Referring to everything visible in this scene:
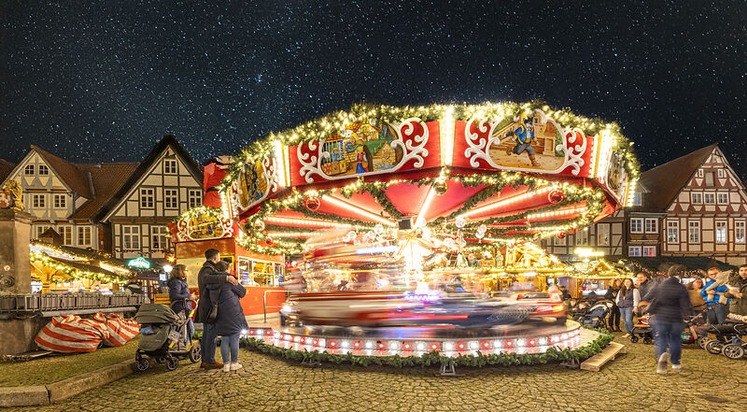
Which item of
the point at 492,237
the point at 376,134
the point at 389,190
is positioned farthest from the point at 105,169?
the point at 376,134

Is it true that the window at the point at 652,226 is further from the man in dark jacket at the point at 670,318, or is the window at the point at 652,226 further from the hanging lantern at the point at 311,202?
the man in dark jacket at the point at 670,318

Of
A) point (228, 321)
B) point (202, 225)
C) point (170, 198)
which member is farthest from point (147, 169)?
point (228, 321)

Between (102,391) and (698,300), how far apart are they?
1200 cm

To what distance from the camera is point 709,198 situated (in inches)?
1518

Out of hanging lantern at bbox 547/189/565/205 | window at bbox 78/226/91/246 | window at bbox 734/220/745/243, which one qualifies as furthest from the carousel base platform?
window at bbox 734/220/745/243

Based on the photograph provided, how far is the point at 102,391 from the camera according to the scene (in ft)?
22.5

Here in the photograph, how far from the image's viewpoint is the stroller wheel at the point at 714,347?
972cm

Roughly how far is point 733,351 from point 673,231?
110 ft

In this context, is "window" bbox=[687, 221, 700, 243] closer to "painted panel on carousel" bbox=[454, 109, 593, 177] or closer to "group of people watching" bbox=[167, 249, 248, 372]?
"painted panel on carousel" bbox=[454, 109, 593, 177]

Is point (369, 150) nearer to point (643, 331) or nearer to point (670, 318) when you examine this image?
point (670, 318)

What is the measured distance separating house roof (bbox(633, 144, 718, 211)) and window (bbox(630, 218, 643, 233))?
1116 mm

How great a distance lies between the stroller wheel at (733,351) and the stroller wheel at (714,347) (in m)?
0.28

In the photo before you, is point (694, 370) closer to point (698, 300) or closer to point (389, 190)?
point (698, 300)

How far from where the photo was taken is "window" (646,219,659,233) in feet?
127
